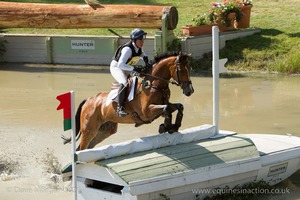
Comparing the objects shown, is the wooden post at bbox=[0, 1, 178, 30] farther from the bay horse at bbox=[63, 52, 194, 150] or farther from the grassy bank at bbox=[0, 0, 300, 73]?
the bay horse at bbox=[63, 52, 194, 150]

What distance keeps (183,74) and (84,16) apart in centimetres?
866

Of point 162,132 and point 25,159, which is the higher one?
point 162,132

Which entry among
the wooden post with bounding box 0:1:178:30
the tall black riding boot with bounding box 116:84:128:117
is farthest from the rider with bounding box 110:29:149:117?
the wooden post with bounding box 0:1:178:30

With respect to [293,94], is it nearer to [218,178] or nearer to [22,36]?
[218,178]

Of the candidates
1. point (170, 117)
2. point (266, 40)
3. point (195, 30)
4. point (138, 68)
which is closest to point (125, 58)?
point (138, 68)

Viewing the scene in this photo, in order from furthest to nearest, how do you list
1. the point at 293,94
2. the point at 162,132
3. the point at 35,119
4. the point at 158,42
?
1. the point at 158,42
2. the point at 293,94
3. the point at 35,119
4. the point at 162,132

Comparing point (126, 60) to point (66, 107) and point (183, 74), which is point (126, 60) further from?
point (66, 107)

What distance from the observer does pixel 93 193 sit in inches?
283

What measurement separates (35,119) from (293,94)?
15.8ft

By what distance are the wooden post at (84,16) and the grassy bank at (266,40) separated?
1.06 meters

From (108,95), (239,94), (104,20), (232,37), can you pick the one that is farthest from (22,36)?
(108,95)

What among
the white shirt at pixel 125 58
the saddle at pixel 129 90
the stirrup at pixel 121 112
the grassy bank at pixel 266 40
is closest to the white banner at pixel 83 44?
the grassy bank at pixel 266 40

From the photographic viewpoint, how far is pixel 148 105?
7867 mm

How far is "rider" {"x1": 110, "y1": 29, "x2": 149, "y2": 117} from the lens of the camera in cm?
812
